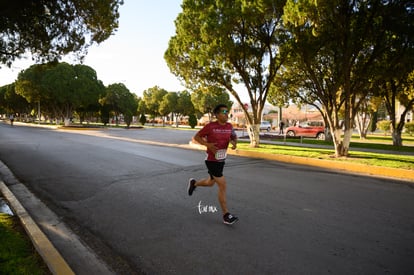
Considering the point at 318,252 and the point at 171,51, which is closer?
the point at 318,252

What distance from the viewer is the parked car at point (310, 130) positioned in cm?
2502

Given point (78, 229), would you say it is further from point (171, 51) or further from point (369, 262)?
point (171, 51)

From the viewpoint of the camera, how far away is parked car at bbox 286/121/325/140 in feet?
82.1

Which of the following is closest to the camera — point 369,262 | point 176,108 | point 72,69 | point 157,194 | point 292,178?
point 369,262

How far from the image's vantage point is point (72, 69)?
41719 millimetres

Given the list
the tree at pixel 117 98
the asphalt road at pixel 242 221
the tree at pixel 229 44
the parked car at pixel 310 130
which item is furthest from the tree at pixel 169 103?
the asphalt road at pixel 242 221

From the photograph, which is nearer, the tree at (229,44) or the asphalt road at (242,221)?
the asphalt road at (242,221)

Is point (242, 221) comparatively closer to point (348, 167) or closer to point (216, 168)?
point (216, 168)

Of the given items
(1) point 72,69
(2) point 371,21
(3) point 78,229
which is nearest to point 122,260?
(3) point 78,229

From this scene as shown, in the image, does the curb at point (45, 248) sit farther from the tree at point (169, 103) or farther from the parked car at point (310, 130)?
the tree at point (169, 103)

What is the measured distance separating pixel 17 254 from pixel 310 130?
82.7 ft

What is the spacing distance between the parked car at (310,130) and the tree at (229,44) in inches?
440

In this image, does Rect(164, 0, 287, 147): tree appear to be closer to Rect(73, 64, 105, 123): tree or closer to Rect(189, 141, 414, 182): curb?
Rect(189, 141, 414, 182): curb

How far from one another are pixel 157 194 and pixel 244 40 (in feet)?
38.7
